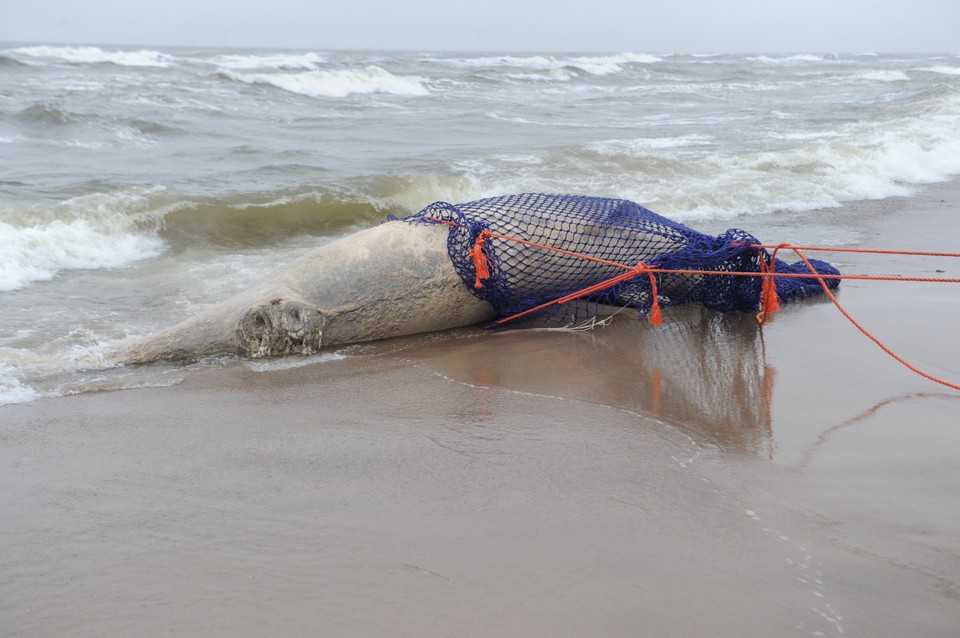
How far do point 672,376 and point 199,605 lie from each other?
252 cm

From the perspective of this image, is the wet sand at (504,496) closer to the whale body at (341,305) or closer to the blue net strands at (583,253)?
the whale body at (341,305)

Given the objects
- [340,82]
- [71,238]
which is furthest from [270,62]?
[71,238]

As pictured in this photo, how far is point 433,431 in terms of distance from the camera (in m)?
3.46

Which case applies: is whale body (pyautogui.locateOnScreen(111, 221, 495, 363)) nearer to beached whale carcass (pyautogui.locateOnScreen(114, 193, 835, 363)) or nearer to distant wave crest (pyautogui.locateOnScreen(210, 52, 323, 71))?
beached whale carcass (pyautogui.locateOnScreen(114, 193, 835, 363))

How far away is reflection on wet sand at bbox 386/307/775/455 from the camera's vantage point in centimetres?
359

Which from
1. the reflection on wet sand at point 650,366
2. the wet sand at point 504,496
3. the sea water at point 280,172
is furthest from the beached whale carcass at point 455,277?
the sea water at point 280,172

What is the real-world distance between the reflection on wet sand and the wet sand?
0.02m

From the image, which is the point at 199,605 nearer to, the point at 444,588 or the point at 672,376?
the point at 444,588

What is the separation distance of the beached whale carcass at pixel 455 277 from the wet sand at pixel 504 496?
311 millimetres

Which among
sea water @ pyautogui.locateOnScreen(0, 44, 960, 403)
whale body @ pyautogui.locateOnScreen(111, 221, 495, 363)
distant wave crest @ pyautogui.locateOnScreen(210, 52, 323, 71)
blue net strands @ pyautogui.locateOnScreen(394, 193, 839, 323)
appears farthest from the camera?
distant wave crest @ pyautogui.locateOnScreen(210, 52, 323, 71)

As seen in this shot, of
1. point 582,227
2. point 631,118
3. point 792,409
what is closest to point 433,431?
point 792,409

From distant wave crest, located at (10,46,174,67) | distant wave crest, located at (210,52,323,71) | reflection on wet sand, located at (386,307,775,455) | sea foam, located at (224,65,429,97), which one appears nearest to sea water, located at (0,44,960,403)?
reflection on wet sand, located at (386,307,775,455)

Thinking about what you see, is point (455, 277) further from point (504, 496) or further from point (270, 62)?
point (270, 62)

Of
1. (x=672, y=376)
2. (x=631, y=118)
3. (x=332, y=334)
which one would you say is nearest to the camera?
(x=672, y=376)
